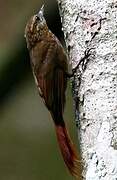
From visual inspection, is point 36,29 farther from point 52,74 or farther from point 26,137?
point 26,137

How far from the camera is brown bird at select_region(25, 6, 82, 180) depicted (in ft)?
8.27

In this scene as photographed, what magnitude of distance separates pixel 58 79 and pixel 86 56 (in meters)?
0.51

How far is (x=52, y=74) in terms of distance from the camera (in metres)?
2.77

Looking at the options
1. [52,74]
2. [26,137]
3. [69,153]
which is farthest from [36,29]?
[26,137]

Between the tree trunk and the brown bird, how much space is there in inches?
9.4

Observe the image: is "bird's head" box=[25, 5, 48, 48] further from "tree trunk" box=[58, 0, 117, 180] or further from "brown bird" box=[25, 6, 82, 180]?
"tree trunk" box=[58, 0, 117, 180]

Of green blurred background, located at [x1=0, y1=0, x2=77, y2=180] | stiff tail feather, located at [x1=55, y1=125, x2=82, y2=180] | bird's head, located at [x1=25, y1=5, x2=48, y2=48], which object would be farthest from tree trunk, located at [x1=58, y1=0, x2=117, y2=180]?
green blurred background, located at [x1=0, y1=0, x2=77, y2=180]

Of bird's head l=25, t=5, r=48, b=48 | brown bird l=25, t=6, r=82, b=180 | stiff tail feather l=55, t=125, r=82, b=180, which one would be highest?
bird's head l=25, t=5, r=48, b=48

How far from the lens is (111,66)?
2.17 m

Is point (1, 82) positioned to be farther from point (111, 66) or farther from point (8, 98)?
point (111, 66)

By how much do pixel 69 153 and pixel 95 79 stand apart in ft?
1.28

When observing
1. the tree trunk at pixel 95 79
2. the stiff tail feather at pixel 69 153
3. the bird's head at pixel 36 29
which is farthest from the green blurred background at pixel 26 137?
the tree trunk at pixel 95 79

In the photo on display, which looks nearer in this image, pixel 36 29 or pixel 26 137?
pixel 36 29

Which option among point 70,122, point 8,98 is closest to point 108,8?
point 8,98
